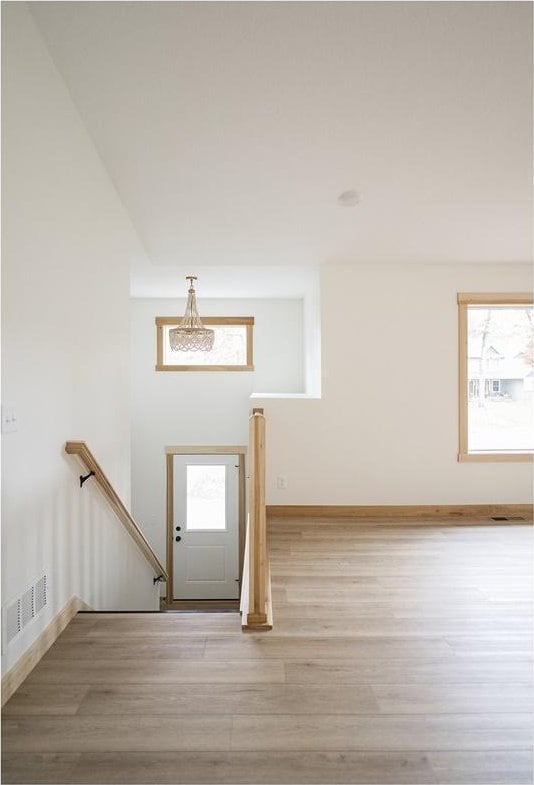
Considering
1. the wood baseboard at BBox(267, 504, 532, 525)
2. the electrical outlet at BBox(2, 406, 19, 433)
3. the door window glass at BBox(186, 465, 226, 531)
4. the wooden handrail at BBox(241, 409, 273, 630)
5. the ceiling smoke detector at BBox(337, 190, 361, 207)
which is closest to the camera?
the electrical outlet at BBox(2, 406, 19, 433)

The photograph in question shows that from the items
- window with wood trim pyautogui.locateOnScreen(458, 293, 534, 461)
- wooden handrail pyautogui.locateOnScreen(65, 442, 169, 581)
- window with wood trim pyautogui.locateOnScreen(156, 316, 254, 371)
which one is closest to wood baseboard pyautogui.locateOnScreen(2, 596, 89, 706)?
wooden handrail pyautogui.locateOnScreen(65, 442, 169, 581)

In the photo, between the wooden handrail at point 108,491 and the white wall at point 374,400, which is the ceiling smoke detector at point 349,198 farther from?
the wooden handrail at point 108,491

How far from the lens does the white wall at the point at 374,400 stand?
4.57 metres

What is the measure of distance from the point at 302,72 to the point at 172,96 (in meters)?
0.66

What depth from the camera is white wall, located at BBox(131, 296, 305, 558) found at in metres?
6.41

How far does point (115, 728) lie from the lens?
171 centimetres

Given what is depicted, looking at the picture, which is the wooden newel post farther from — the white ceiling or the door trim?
the door trim

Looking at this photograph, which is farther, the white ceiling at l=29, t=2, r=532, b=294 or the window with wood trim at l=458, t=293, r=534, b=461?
the window with wood trim at l=458, t=293, r=534, b=461

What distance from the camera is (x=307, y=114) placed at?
2514 millimetres

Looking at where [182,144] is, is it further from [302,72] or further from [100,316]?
[100,316]

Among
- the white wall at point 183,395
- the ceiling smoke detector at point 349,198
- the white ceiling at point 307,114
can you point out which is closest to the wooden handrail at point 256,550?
the white ceiling at point 307,114

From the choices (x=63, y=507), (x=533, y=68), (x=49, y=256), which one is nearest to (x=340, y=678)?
(x=63, y=507)

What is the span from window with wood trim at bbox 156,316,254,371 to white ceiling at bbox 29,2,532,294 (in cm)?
247

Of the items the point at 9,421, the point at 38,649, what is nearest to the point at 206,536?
the point at 38,649
